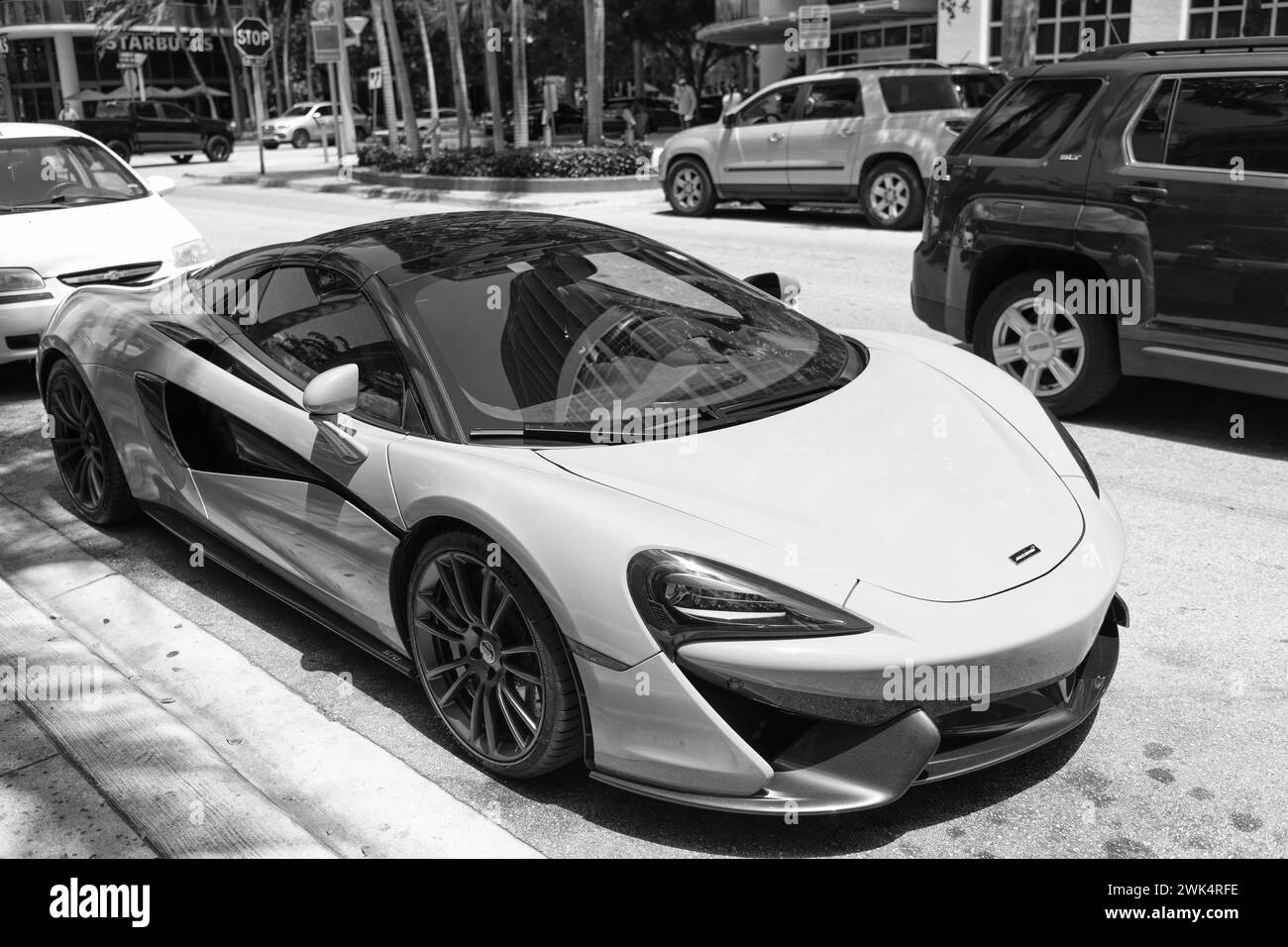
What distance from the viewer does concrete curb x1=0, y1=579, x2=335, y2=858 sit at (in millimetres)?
3123

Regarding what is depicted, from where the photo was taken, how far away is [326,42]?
86.4ft

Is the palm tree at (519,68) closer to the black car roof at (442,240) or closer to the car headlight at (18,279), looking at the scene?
the car headlight at (18,279)

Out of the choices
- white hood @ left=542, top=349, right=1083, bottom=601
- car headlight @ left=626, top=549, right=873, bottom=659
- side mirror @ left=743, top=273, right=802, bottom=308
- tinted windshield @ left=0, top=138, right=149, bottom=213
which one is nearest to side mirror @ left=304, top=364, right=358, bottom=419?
white hood @ left=542, top=349, right=1083, bottom=601

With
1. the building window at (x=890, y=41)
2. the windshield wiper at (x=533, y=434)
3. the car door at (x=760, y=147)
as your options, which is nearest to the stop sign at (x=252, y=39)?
the building window at (x=890, y=41)

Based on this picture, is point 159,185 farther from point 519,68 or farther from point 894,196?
point 519,68

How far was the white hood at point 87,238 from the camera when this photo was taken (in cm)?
797

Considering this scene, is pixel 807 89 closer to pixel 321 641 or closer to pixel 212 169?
pixel 321 641

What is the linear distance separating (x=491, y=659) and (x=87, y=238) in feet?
20.3

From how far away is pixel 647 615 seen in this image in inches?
115

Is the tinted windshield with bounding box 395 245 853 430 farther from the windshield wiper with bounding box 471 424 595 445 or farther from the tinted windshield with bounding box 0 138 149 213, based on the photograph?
the tinted windshield with bounding box 0 138 149 213

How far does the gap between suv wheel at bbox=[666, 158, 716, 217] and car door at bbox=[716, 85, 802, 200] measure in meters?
0.34

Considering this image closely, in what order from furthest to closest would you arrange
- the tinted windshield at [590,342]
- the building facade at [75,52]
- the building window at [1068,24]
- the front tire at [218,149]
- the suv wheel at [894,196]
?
the building facade at [75,52]
the front tire at [218,149]
the building window at [1068,24]
the suv wheel at [894,196]
the tinted windshield at [590,342]

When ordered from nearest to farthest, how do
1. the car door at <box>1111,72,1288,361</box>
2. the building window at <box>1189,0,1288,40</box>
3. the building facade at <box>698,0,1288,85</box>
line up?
the car door at <box>1111,72,1288,361</box>, the building window at <box>1189,0,1288,40</box>, the building facade at <box>698,0,1288,85</box>
